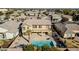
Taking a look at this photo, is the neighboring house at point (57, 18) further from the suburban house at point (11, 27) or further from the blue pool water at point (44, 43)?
the suburban house at point (11, 27)

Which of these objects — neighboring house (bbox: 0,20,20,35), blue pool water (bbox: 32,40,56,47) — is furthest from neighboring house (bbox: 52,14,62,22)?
neighboring house (bbox: 0,20,20,35)

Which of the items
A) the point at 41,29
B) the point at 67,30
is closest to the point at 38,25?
the point at 41,29

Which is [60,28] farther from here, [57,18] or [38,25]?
[38,25]

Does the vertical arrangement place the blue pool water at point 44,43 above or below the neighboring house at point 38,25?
below

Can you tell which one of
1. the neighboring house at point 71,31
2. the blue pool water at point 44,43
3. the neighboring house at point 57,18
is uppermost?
the neighboring house at point 57,18

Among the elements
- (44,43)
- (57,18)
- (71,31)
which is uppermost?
(57,18)

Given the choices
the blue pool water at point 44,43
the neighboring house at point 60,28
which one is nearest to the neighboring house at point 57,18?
the neighboring house at point 60,28

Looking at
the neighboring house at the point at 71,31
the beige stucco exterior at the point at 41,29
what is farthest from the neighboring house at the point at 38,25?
the neighboring house at the point at 71,31

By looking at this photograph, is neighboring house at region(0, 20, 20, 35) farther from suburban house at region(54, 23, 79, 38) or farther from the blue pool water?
suburban house at region(54, 23, 79, 38)
